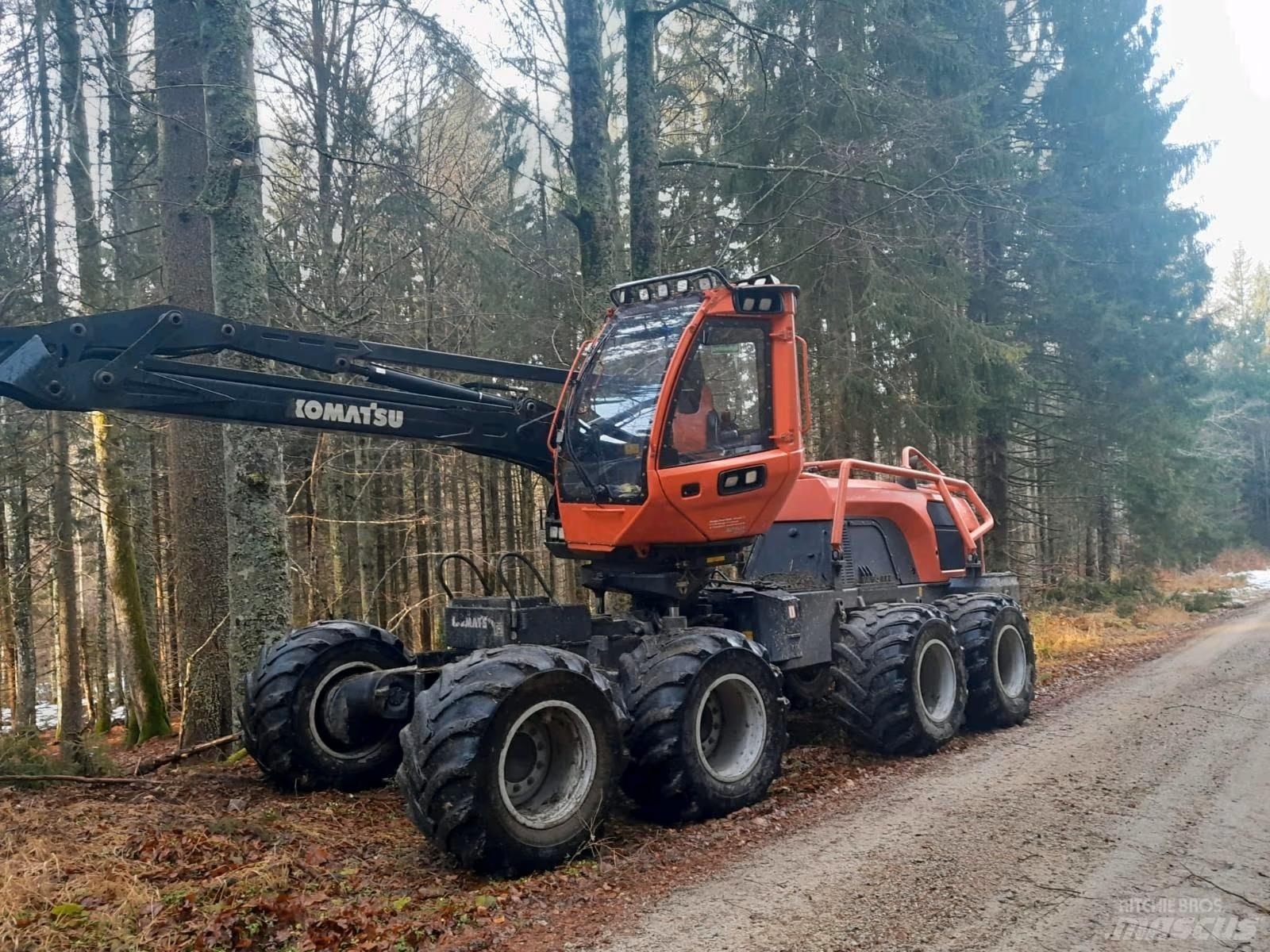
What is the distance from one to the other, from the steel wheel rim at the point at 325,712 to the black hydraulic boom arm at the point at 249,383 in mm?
1743

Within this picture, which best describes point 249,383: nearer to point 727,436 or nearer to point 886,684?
point 727,436

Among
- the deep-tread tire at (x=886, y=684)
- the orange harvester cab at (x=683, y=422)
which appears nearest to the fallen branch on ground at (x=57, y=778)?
the orange harvester cab at (x=683, y=422)

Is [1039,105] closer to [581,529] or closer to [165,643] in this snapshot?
[581,529]

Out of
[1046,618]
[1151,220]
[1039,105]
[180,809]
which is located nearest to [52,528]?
[180,809]

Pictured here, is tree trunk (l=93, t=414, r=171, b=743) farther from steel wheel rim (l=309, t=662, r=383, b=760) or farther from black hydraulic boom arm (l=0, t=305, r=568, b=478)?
black hydraulic boom arm (l=0, t=305, r=568, b=478)

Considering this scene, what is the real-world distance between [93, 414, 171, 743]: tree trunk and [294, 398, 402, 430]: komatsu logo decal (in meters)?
8.16

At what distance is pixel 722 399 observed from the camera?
6320 mm

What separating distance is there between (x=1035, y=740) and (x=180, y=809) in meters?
6.41

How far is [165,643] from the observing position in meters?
19.1

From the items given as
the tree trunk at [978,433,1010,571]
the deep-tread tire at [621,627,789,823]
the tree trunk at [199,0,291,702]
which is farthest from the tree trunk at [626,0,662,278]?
the tree trunk at [978,433,1010,571]

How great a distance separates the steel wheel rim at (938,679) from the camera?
24.7 ft

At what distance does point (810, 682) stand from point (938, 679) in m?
1.09

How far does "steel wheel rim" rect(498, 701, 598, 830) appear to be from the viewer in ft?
15.9

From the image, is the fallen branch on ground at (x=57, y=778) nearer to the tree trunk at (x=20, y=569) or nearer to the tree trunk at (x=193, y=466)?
the tree trunk at (x=193, y=466)
